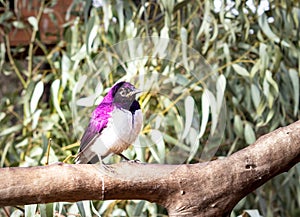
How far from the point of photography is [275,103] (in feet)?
5.40

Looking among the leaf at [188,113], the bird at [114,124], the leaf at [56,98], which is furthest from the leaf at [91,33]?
the bird at [114,124]

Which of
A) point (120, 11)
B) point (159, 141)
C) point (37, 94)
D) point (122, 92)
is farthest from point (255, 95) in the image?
point (122, 92)

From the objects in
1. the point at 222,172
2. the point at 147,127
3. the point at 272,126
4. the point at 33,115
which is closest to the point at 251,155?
the point at 222,172

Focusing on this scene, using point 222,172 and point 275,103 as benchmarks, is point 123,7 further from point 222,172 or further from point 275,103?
point 222,172

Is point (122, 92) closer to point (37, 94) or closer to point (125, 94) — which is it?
point (125, 94)

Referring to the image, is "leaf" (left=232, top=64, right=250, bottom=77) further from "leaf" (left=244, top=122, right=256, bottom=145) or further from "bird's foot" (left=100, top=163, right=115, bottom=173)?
"bird's foot" (left=100, top=163, right=115, bottom=173)

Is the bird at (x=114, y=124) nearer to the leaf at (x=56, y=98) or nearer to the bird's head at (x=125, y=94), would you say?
the bird's head at (x=125, y=94)

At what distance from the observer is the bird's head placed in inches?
30.2

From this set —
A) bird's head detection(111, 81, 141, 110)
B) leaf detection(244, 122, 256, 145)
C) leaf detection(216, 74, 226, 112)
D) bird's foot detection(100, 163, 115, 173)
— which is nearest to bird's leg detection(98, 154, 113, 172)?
bird's foot detection(100, 163, 115, 173)

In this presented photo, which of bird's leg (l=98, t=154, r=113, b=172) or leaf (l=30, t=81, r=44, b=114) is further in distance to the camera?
leaf (l=30, t=81, r=44, b=114)

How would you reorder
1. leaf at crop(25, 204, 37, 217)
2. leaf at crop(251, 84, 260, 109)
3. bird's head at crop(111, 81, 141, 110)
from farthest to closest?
leaf at crop(251, 84, 260, 109), leaf at crop(25, 204, 37, 217), bird's head at crop(111, 81, 141, 110)

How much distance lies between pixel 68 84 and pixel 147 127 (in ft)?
2.49

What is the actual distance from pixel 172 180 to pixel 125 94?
0.21 m

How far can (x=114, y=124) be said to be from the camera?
2.62 feet
